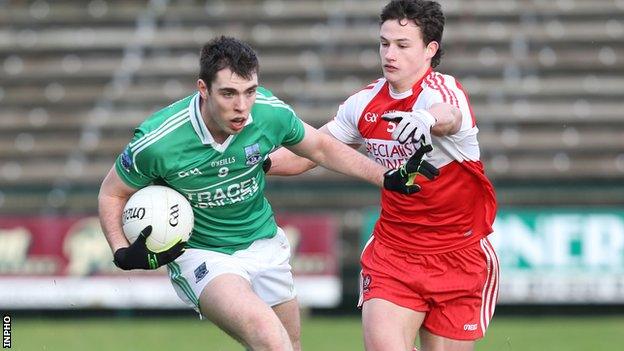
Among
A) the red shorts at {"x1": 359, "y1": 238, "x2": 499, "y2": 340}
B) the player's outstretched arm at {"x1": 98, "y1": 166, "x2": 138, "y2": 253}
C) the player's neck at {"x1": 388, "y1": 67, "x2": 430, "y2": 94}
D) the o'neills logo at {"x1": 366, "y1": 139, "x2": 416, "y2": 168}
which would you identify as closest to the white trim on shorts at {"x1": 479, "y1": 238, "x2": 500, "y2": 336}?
the red shorts at {"x1": 359, "y1": 238, "x2": 499, "y2": 340}

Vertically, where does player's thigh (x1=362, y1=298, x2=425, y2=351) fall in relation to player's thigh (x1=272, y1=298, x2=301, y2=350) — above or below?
above

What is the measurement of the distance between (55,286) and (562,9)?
9.49m

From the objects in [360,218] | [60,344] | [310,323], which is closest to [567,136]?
[360,218]

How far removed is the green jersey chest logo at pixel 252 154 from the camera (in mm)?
7016

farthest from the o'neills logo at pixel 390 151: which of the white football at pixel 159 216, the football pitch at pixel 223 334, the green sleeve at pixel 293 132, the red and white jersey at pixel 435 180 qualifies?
the football pitch at pixel 223 334

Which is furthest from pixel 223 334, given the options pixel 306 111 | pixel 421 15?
pixel 421 15

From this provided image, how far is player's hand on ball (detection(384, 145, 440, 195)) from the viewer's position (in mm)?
6633

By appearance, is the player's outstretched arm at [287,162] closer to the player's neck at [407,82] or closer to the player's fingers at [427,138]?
the player's neck at [407,82]

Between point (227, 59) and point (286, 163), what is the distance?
1.10 metres

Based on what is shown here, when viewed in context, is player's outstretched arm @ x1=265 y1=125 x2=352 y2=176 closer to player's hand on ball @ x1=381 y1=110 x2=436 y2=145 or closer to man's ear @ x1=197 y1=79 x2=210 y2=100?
man's ear @ x1=197 y1=79 x2=210 y2=100

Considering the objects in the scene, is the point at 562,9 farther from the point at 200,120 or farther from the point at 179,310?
the point at 200,120

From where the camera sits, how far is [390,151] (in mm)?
7098

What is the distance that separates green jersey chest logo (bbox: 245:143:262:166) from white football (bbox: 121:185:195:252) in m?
0.41

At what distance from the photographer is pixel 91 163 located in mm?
18953
